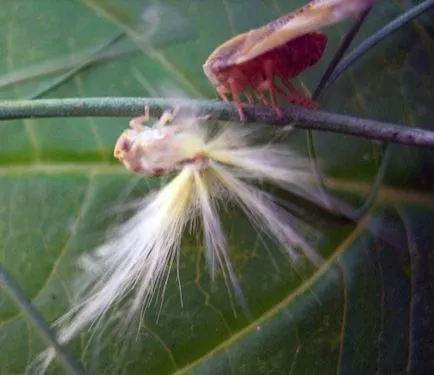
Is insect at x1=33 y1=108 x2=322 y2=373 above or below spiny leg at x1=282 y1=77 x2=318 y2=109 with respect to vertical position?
below

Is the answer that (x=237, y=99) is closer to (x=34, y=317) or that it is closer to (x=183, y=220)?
(x=183, y=220)

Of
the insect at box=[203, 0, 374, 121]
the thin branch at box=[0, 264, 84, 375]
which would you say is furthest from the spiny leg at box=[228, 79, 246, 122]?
the thin branch at box=[0, 264, 84, 375]

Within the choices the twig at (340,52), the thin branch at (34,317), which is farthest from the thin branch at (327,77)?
the thin branch at (34,317)

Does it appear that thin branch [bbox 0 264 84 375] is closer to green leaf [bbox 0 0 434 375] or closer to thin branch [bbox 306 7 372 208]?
green leaf [bbox 0 0 434 375]

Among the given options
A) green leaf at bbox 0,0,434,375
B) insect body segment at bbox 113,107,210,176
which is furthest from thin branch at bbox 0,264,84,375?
insect body segment at bbox 113,107,210,176

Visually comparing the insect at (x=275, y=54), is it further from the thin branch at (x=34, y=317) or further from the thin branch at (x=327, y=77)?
the thin branch at (x=34, y=317)

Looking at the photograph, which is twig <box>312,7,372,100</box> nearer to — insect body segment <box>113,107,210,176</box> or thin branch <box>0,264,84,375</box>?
insect body segment <box>113,107,210,176</box>
